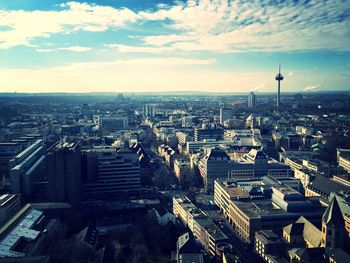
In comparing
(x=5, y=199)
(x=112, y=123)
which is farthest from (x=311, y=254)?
(x=112, y=123)

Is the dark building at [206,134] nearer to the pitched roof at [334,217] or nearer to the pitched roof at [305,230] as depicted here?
the pitched roof at [305,230]

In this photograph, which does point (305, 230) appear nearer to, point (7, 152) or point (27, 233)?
point (27, 233)

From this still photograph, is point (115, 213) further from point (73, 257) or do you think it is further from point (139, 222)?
point (73, 257)

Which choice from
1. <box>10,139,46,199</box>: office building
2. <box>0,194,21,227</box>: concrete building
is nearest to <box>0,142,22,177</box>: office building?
<box>10,139,46,199</box>: office building

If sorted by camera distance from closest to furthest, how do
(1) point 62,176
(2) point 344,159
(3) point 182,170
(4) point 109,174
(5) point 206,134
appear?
(1) point 62,176 → (4) point 109,174 → (3) point 182,170 → (2) point 344,159 → (5) point 206,134

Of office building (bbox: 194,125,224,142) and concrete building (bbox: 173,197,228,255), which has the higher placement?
office building (bbox: 194,125,224,142)

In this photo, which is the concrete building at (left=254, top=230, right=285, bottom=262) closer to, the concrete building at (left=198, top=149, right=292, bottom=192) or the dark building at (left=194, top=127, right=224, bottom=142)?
the concrete building at (left=198, top=149, right=292, bottom=192)
